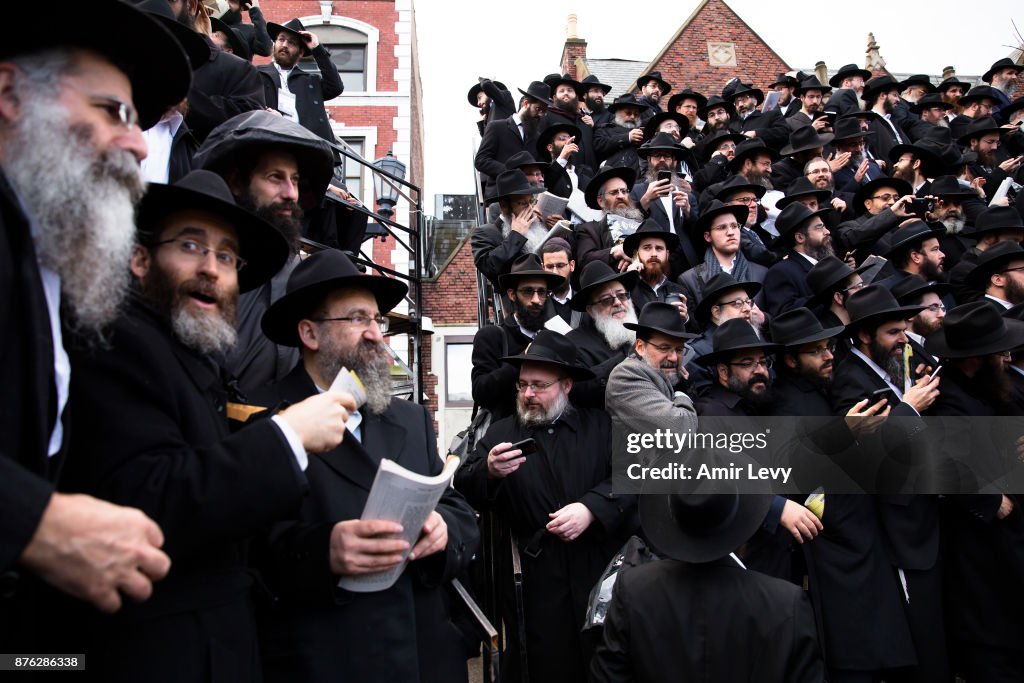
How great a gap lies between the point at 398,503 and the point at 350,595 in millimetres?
436

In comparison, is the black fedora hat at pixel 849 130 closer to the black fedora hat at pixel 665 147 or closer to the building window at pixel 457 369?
the black fedora hat at pixel 665 147

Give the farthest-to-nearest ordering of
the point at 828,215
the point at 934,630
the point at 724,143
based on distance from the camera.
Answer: the point at 724,143 < the point at 828,215 < the point at 934,630

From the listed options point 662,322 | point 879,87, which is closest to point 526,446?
point 662,322

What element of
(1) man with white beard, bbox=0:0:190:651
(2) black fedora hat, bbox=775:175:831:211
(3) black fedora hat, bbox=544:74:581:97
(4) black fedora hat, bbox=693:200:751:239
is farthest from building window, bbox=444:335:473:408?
(1) man with white beard, bbox=0:0:190:651

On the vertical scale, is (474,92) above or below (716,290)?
above

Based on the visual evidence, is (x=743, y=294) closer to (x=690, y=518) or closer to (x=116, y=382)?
(x=690, y=518)

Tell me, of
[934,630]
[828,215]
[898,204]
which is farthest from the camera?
[828,215]

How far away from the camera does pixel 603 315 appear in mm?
5363

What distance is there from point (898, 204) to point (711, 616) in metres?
5.72

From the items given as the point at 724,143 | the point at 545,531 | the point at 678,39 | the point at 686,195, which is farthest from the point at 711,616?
the point at 678,39

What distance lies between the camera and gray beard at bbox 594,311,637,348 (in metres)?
5.24

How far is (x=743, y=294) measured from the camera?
526cm

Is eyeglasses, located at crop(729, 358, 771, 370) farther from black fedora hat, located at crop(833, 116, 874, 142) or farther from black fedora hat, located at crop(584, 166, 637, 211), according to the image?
black fedora hat, located at crop(833, 116, 874, 142)

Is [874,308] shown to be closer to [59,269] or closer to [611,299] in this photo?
[611,299]
